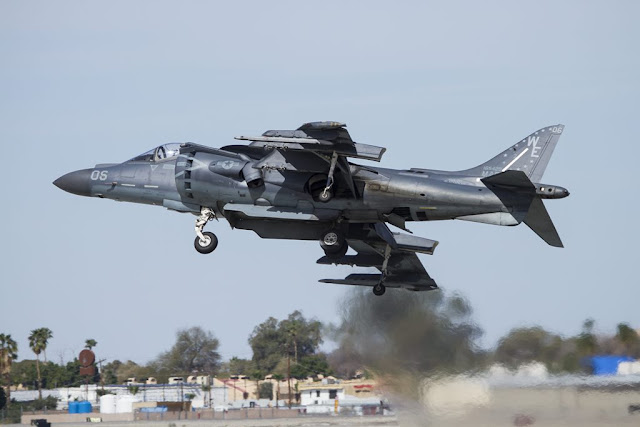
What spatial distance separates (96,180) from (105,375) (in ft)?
107

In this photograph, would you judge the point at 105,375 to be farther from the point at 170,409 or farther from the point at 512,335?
the point at 512,335

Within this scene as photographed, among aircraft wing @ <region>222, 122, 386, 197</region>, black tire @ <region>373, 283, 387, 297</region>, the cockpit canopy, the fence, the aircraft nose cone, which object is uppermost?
the cockpit canopy

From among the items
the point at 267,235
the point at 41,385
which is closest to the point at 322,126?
the point at 267,235

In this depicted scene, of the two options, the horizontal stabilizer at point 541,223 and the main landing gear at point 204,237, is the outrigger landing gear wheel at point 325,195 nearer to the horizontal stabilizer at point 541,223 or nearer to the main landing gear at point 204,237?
the main landing gear at point 204,237

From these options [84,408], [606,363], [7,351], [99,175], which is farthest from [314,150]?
[7,351]

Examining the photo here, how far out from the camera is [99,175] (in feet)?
90.1

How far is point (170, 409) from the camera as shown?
4469 centimetres

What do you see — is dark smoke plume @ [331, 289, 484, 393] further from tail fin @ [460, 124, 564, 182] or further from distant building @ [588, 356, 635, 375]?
tail fin @ [460, 124, 564, 182]

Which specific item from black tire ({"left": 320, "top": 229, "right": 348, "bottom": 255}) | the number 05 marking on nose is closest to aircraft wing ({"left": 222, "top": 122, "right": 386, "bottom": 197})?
black tire ({"left": 320, "top": 229, "right": 348, "bottom": 255})

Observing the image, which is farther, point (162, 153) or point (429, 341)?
point (162, 153)

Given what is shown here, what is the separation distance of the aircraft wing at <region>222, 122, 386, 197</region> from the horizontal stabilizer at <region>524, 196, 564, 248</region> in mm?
4191

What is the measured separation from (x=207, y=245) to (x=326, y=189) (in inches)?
146

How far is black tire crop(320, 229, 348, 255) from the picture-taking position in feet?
85.1

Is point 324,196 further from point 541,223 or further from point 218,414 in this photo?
point 218,414
